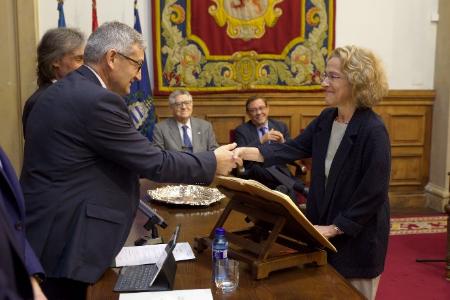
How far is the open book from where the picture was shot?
189 cm

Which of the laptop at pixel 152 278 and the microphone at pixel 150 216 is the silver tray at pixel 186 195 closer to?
the microphone at pixel 150 216

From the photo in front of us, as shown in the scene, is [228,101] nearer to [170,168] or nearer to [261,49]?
[261,49]

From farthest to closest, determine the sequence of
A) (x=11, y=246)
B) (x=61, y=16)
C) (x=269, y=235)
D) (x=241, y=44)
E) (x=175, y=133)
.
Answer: (x=241, y=44) < (x=175, y=133) < (x=61, y=16) < (x=269, y=235) < (x=11, y=246)

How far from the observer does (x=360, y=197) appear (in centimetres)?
237

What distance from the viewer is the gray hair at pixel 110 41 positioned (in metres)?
2.13

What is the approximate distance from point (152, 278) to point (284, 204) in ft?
1.73

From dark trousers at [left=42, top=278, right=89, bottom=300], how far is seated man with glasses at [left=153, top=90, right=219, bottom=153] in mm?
3128

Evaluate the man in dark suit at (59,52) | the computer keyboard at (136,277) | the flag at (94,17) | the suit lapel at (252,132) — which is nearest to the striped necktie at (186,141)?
the suit lapel at (252,132)

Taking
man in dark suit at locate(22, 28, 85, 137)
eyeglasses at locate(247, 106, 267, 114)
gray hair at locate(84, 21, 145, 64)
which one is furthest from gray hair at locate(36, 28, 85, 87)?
eyeglasses at locate(247, 106, 267, 114)

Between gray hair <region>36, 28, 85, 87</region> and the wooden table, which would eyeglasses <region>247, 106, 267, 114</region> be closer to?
gray hair <region>36, 28, 85, 87</region>

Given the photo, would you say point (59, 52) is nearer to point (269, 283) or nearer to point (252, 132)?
point (269, 283)

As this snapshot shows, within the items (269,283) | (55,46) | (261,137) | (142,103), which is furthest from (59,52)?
(261,137)

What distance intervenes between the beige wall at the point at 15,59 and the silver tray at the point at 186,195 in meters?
2.38

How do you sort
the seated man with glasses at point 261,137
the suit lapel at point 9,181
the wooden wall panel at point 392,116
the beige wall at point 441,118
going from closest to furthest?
1. the suit lapel at point 9,181
2. the seated man with glasses at point 261,137
3. the wooden wall panel at point 392,116
4. the beige wall at point 441,118
